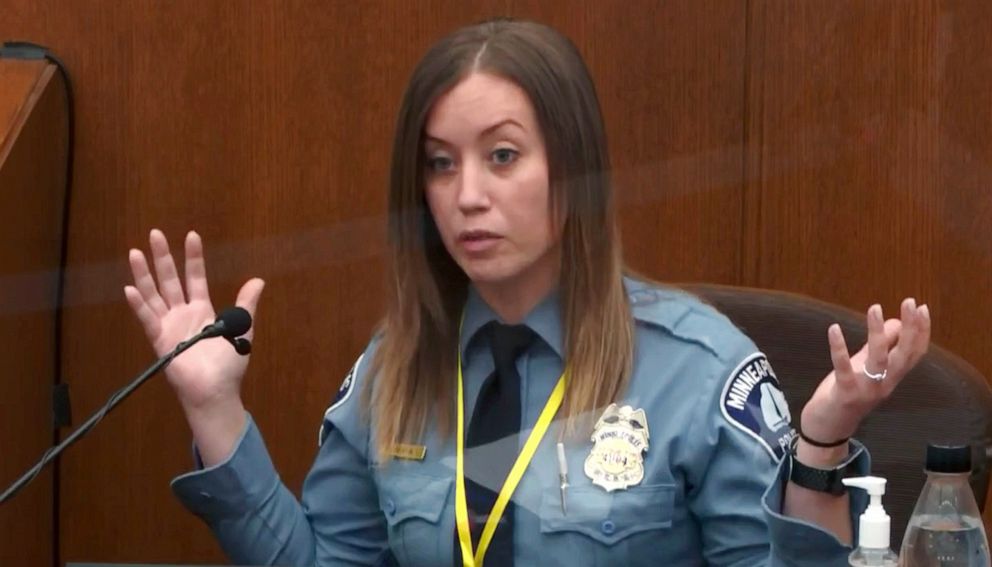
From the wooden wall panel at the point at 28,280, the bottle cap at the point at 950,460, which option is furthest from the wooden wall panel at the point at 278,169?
the bottle cap at the point at 950,460

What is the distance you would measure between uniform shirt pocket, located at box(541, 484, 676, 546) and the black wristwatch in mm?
289

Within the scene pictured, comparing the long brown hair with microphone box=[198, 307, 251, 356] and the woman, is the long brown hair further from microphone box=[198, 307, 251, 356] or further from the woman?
microphone box=[198, 307, 251, 356]

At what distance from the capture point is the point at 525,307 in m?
2.09

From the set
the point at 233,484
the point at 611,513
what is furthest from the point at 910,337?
the point at 233,484

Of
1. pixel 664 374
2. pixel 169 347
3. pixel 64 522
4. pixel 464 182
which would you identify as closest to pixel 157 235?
pixel 169 347

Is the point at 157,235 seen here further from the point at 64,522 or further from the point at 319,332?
the point at 64,522

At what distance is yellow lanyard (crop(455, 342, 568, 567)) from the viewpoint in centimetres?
197

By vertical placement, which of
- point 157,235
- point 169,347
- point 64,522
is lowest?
point 64,522

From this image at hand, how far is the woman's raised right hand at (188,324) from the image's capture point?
2.01 metres

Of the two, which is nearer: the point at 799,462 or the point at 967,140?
the point at 799,462

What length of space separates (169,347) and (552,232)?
47 centimetres

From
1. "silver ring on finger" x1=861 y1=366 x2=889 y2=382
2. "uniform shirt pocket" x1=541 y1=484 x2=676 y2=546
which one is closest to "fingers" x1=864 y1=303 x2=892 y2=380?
"silver ring on finger" x1=861 y1=366 x2=889 y2=382

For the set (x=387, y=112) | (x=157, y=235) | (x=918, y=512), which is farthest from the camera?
(x=387, y=112)

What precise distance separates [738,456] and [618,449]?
0.14 metres
